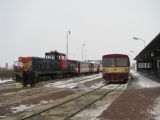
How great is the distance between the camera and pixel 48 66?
3888 centimetres

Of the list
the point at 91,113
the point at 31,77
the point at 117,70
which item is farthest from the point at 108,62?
the point at 91,113

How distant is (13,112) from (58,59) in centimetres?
3026

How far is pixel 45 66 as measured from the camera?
3778 centimetres

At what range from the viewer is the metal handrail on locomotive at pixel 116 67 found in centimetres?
3156

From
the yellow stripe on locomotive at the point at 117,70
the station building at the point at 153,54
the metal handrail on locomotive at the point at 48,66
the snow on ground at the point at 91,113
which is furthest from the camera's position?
the station building at the point at 153,54

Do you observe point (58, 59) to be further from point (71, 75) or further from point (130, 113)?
point (130, 113)

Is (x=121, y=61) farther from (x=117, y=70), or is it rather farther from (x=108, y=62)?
(x=108, y=62)

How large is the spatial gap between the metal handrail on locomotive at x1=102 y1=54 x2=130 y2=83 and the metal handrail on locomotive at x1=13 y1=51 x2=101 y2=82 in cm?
772

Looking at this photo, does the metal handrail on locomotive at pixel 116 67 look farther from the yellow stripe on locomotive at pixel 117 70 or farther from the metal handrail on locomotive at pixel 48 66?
the metal handrail on locomotive at pixel 48 66

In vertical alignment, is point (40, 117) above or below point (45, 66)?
below

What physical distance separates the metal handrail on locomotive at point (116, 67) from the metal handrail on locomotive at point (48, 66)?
7.72 m

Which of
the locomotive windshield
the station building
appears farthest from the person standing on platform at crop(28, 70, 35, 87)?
the station building

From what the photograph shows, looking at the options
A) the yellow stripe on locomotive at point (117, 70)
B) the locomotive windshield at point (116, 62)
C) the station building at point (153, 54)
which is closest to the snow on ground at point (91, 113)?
the station building at point (153, 54)

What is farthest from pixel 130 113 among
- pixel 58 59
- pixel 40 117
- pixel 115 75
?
pixel 58 59
